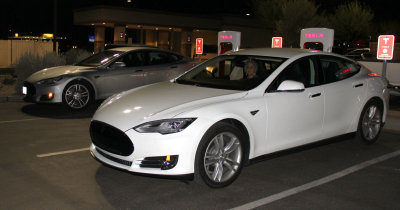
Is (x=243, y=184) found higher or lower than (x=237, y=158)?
lower

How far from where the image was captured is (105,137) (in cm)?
505

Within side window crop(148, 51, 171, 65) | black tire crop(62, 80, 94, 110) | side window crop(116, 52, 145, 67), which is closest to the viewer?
black tire crop(62, 80, 94, 110)

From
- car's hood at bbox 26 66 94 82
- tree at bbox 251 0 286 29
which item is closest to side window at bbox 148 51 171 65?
car's hood at bbox 26 66 94 82

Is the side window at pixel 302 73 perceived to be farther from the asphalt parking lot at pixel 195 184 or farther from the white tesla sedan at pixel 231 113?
the asphalt parking lot at pixel 195 184

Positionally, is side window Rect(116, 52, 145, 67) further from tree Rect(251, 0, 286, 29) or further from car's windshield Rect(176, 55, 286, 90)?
tree Rect(251, 0, 286, 29)

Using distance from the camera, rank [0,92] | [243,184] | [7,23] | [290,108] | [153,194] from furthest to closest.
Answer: [7,23], [0,92], [290,108], [243,184], [153,194]

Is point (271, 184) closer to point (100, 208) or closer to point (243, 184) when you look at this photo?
point (243, 184)

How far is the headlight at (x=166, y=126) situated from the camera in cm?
470

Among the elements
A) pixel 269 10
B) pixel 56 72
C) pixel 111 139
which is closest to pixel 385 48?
pixel 56 72

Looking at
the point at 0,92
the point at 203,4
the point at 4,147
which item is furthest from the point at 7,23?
the point at 4,147

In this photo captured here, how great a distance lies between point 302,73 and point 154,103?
7.19 feet

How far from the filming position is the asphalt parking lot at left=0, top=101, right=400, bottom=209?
462cm

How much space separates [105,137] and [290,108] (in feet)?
7.67

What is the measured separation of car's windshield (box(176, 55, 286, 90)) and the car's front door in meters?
0.25
